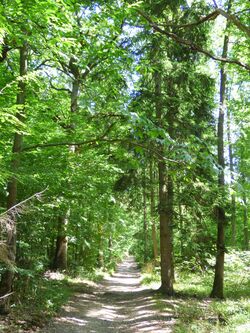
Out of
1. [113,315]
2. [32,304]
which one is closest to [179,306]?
[113,315]

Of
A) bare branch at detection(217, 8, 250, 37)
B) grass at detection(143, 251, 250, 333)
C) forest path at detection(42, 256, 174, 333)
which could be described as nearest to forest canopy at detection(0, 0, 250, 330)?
grass at detection(143, 251, 250, 333)

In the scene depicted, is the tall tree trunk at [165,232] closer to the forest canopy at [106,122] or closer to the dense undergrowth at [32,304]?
the forest canopy at [106,122]

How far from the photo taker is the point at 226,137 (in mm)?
29125

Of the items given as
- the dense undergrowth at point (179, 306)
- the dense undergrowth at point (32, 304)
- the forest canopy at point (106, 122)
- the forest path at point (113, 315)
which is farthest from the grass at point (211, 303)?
the dense undergrowth at point (32, 304)

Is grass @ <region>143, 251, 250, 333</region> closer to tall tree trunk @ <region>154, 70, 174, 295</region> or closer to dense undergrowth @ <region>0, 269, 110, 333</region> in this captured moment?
A: tall tree trunk @ <region>154, 70, 174, 295</region>

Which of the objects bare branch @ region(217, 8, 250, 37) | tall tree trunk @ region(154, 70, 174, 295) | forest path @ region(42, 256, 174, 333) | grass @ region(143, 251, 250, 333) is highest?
bare branch @ region(217, 8, 250, 37)

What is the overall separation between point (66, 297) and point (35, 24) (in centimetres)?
977

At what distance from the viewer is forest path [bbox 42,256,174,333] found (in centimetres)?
957

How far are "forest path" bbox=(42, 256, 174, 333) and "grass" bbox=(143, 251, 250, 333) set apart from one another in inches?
15.7

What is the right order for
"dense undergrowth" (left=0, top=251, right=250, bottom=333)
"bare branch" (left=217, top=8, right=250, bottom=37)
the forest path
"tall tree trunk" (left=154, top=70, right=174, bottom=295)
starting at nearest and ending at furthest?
"bare branch" (left=217, top=8, right=250, bottom=37), "dense undergrowth" (left=0, top=251, right=250, bottom=333), the forest path, "tall tree trunk" (left=154, top=70, right=174, bottom=295)

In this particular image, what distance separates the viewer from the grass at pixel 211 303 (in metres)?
8.51

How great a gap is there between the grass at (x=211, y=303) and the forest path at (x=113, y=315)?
40cm

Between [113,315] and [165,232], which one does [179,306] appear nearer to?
[113,315]

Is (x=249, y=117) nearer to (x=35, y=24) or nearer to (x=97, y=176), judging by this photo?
(x=97, y=176)
